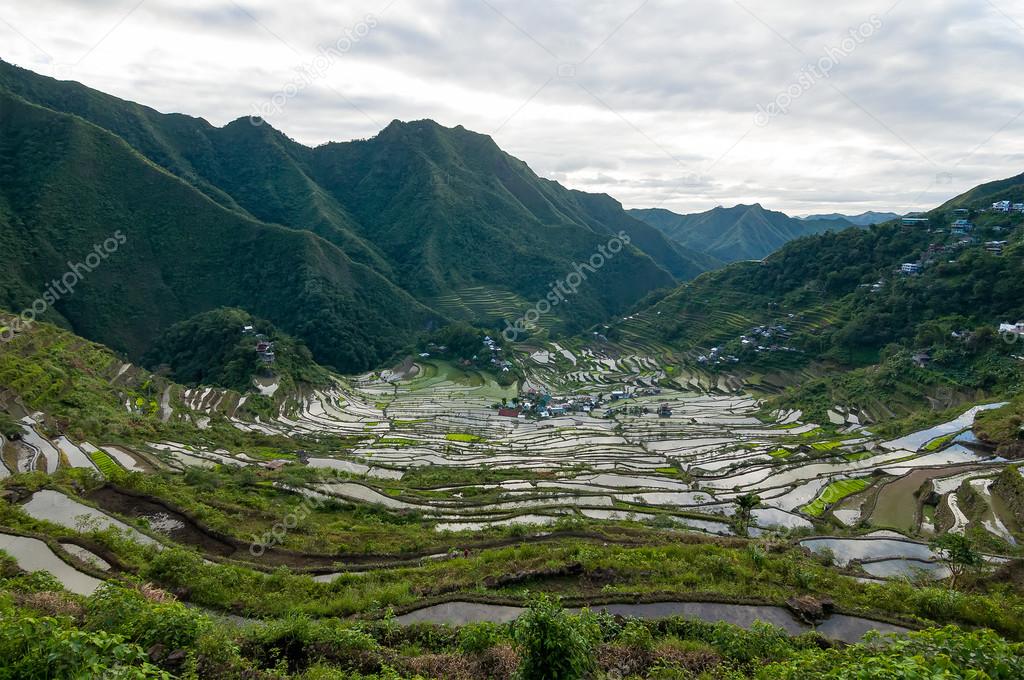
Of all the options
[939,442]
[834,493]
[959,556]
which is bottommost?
[834,493]

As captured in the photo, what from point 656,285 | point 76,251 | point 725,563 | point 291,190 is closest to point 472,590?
point 725,563

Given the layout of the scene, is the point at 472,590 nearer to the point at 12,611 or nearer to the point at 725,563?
the point at 725,563

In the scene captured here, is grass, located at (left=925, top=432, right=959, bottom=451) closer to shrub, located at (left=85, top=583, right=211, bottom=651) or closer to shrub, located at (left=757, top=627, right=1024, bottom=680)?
shrub, located at (left=757, top=627, right=1024, bottom=680)

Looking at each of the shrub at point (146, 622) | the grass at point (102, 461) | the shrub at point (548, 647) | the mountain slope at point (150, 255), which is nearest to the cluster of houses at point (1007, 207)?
the mountain slope at point (150, 255)

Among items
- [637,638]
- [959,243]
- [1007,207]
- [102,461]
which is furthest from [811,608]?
[1007,207]

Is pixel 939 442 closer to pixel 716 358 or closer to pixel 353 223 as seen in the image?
pixel 716 358

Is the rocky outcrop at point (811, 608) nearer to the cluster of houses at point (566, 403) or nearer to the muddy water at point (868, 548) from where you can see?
the muddy water at point (868, 548)
